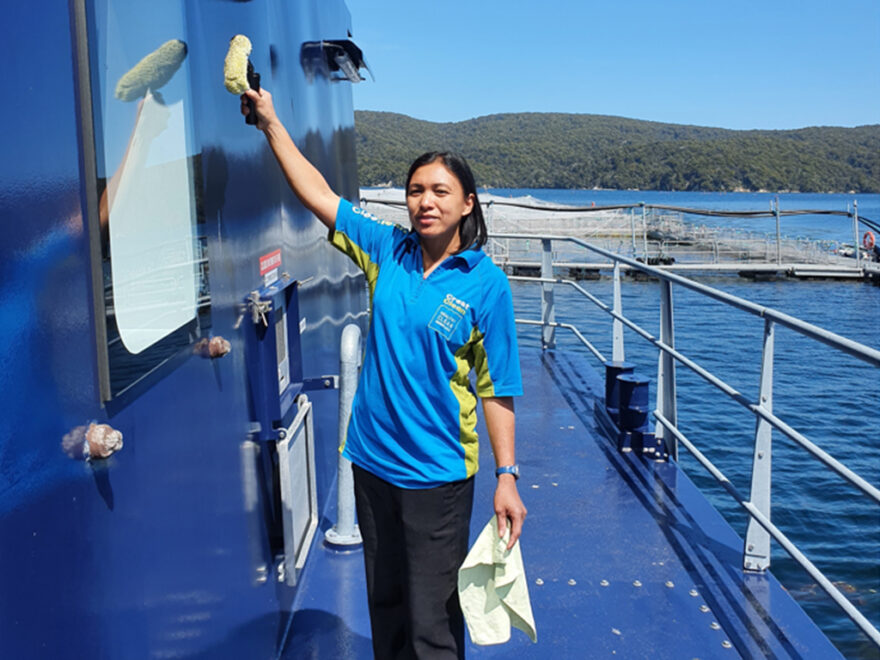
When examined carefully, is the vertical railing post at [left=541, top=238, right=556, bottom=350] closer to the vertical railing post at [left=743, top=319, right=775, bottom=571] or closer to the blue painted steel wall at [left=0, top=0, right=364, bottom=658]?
the vertical railing post at [left=743, top=319, right=775, bottom=571]

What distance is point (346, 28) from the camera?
184 inches

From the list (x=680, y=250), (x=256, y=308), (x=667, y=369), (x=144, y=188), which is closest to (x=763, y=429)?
(x=667, y=369)

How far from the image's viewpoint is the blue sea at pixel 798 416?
20.7 feet

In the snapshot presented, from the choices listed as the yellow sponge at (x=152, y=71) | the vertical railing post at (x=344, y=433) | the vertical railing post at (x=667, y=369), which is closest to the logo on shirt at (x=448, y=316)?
the yellow sponge at (x=152, y=71)

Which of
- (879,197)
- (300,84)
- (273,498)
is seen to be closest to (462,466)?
(273,498)

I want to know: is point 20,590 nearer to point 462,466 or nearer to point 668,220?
point 462,466

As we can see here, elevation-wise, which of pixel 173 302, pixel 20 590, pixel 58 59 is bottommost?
pixel 20 590

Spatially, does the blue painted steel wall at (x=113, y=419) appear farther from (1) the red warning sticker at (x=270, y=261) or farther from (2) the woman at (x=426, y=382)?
(2) the woman at (x=426, y=382)

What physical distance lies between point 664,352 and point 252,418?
105 inches

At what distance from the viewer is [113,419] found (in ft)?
4.13

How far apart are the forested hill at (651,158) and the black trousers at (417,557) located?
125 metres

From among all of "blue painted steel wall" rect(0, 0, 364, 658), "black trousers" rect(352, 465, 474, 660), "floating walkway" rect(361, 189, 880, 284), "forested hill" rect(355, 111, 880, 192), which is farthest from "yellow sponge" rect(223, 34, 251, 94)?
"forested hill" rect(355, 111, 880, 192)

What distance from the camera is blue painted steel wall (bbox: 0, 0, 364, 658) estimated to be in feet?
3.14

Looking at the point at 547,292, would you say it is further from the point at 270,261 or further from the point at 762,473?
the point at 270,261
